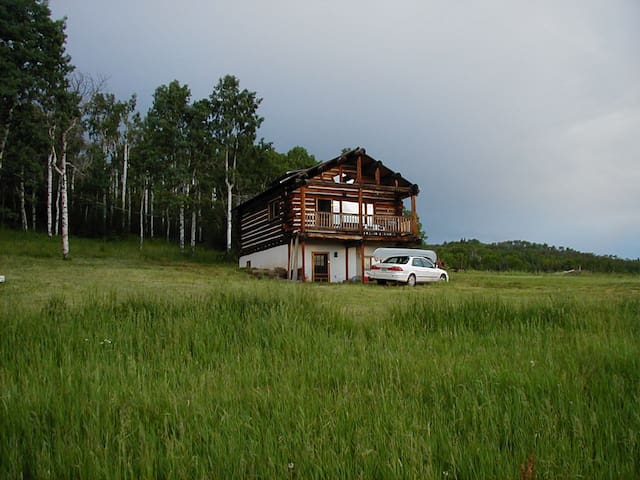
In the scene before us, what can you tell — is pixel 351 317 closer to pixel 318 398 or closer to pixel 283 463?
pixel 318 398

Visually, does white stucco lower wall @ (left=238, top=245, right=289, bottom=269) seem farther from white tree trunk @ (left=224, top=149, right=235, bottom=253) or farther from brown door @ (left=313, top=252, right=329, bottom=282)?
white tree trunk @ (left=224, top=149, right=235, bottom=253)

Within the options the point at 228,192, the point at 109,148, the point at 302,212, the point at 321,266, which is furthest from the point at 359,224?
the point at 109,148

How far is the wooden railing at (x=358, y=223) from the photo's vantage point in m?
26.4

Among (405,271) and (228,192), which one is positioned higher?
(228,192)

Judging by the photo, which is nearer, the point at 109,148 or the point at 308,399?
the point at 308,399

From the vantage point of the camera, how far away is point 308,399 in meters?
3.86

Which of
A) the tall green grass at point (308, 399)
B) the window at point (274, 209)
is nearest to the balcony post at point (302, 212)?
the window at point (274, 209)

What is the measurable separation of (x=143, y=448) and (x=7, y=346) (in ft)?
13.0

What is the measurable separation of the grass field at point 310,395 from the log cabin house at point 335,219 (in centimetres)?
1816

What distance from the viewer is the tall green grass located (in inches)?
113

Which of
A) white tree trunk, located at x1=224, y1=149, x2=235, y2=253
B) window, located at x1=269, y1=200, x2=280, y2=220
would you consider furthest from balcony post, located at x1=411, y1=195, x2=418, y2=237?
white tree trunk, located at x1=224, y1=149, x2=235, y2=253

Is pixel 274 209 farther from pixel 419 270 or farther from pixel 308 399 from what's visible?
pixel 308 399

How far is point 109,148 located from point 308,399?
5167 cm

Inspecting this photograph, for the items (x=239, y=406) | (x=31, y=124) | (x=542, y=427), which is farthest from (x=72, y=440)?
(x=31, y=124)
